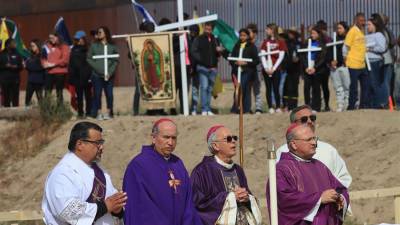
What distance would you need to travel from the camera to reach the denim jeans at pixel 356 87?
21984 mm

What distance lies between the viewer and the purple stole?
1082 cm

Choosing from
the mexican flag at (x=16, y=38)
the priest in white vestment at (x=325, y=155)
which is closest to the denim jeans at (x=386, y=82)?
the mexican flag at (x=16, y=38)

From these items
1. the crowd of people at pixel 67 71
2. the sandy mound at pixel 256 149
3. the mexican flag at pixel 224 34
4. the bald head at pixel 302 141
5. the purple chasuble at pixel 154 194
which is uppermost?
the mexican flag at pixel 224 34

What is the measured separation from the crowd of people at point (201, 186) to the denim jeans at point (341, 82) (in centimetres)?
1052

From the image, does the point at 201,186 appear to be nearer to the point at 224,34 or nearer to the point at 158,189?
the point at 158,189

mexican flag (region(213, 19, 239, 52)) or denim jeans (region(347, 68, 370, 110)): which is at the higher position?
mexican flag (region(213, 19, 239, 52))

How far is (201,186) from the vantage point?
11797 millimetres

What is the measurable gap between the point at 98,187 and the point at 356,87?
39.6ft

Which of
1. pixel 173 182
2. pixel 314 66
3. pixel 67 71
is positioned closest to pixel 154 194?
pixel 173 182

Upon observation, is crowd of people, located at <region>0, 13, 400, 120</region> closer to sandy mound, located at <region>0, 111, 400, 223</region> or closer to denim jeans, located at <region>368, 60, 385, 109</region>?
denim jeans, located at <region>368, 60, 385, 109</region>

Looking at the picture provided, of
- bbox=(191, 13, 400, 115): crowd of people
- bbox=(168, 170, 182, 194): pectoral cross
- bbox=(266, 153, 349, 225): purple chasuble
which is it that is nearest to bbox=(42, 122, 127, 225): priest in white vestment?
bbox=(168, 170, 182, 194): pectoral cross

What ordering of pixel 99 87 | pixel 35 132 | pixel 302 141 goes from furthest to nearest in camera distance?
1. pixel 35 132
2. pixel 99 87
3. pixel 302 141

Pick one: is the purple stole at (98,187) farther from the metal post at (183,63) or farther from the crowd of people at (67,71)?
the crowd of people at (67,71)

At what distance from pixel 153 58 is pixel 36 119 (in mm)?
3233
